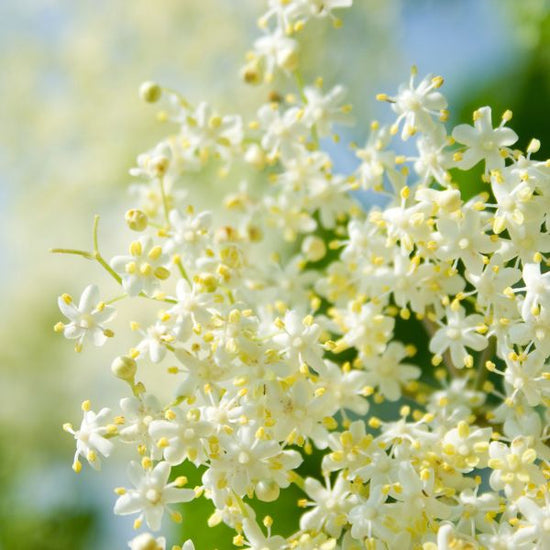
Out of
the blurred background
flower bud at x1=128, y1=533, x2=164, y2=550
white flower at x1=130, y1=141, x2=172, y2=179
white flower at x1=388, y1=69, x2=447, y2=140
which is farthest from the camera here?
the blurred background

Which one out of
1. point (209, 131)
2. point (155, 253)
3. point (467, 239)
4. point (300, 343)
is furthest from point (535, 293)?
point (209, 131)

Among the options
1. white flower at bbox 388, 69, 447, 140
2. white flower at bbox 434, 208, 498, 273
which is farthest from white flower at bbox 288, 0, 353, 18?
white flower at bbox 434, 208, 498, 273

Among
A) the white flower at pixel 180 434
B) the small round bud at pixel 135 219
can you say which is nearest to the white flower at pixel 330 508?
the white flower at pixel 180 434

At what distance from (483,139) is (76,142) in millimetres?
1025

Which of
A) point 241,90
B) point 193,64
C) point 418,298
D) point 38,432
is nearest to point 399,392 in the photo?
point 418,298

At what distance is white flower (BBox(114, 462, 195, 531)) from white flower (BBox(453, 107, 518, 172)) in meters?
0.30

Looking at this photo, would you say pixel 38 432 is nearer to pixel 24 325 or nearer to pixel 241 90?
pixel 24 325

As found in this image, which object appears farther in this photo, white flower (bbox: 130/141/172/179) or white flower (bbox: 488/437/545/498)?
white flower (bbox: 130/141/172/179)

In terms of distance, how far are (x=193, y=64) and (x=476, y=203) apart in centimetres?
90

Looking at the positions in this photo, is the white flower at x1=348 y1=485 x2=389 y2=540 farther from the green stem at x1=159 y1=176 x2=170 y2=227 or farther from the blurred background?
the blurred background

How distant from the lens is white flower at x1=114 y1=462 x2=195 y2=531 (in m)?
0.65

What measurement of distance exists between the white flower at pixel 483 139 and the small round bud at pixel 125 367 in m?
0.27

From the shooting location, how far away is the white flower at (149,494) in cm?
65

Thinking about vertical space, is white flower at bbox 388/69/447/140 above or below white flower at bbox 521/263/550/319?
above
